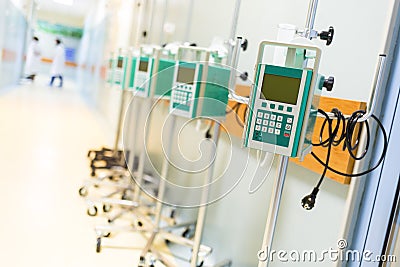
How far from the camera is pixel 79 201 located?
2.84 metres

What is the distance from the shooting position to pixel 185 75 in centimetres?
176

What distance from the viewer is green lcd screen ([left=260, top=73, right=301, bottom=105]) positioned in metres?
0.97

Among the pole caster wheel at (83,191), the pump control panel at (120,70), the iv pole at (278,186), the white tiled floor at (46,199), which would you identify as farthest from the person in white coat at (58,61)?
the iv pole at (278,186)

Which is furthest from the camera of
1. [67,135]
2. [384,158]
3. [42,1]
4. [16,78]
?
[42,1]

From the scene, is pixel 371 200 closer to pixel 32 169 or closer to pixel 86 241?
pixel 86 241

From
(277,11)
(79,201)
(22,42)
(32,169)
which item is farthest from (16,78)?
(277,11)

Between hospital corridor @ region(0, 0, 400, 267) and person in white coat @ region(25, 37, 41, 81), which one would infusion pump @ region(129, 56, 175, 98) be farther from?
person in white coat @ region(25, 37, 41, 81)

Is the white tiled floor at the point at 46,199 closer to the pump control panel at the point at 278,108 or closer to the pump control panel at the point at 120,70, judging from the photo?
the pump control panel at the point at 120,70

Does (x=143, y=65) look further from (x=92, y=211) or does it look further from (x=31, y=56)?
(x=31, y=56)

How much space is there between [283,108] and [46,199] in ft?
7.35

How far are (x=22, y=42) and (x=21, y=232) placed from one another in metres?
9.00

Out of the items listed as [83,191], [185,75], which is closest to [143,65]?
[185,75]

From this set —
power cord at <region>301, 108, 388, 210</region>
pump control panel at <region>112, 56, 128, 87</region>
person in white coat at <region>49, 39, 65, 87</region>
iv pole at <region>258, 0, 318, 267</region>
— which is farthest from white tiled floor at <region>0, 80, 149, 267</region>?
person in white coat at <region>49, 39, 65, 87</region>

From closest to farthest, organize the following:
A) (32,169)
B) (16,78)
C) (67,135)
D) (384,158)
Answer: (384,158) < (32,169) < (67,135) < (16,78)
